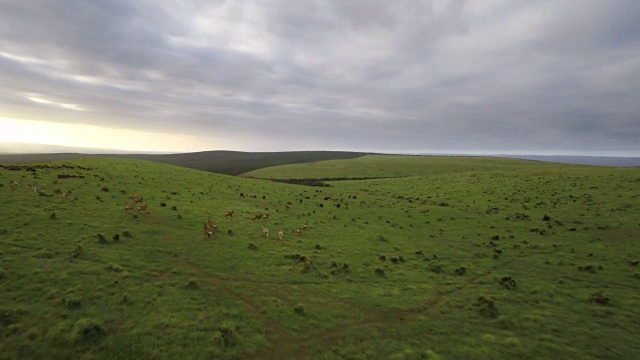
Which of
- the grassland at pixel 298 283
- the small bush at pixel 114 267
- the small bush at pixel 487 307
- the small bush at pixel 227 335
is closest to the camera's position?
the small bush at pixel 227 335

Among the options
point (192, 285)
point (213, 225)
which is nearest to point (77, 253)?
point (192, 285)

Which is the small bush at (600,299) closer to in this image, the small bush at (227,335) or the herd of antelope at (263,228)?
the small bush at (227,335)

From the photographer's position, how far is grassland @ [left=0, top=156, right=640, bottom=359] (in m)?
11.6

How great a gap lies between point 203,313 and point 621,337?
17.3 metres

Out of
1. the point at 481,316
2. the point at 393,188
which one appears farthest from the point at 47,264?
the point at 393,188

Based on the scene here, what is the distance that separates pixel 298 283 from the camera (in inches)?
669

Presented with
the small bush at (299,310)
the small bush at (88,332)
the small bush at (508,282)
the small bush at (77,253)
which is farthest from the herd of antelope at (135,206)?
the small bush at (508,282)

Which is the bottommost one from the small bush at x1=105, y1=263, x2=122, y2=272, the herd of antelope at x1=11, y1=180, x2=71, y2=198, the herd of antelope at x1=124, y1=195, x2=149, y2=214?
the small bush at x1=105, y1=263, x2=122, y2=272

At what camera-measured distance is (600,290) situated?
1795cm

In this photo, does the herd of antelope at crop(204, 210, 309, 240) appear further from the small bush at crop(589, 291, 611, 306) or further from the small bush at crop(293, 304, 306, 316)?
the small bush at crop(589, 291, 611, 306)

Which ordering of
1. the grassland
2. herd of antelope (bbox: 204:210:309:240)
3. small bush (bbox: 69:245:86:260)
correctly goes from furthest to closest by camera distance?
herd of antelope (bbox: 204:210:309:240)
small bush (bbox: 69:245:86:260)
the grassland

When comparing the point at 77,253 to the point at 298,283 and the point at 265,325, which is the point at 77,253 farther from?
the point at 298,283

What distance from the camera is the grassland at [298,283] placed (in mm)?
11625

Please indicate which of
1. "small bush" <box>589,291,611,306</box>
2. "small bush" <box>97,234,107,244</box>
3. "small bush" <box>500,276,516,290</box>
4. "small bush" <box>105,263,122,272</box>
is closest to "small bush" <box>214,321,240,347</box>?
"small bush" <box>105,263,122,272</box>
